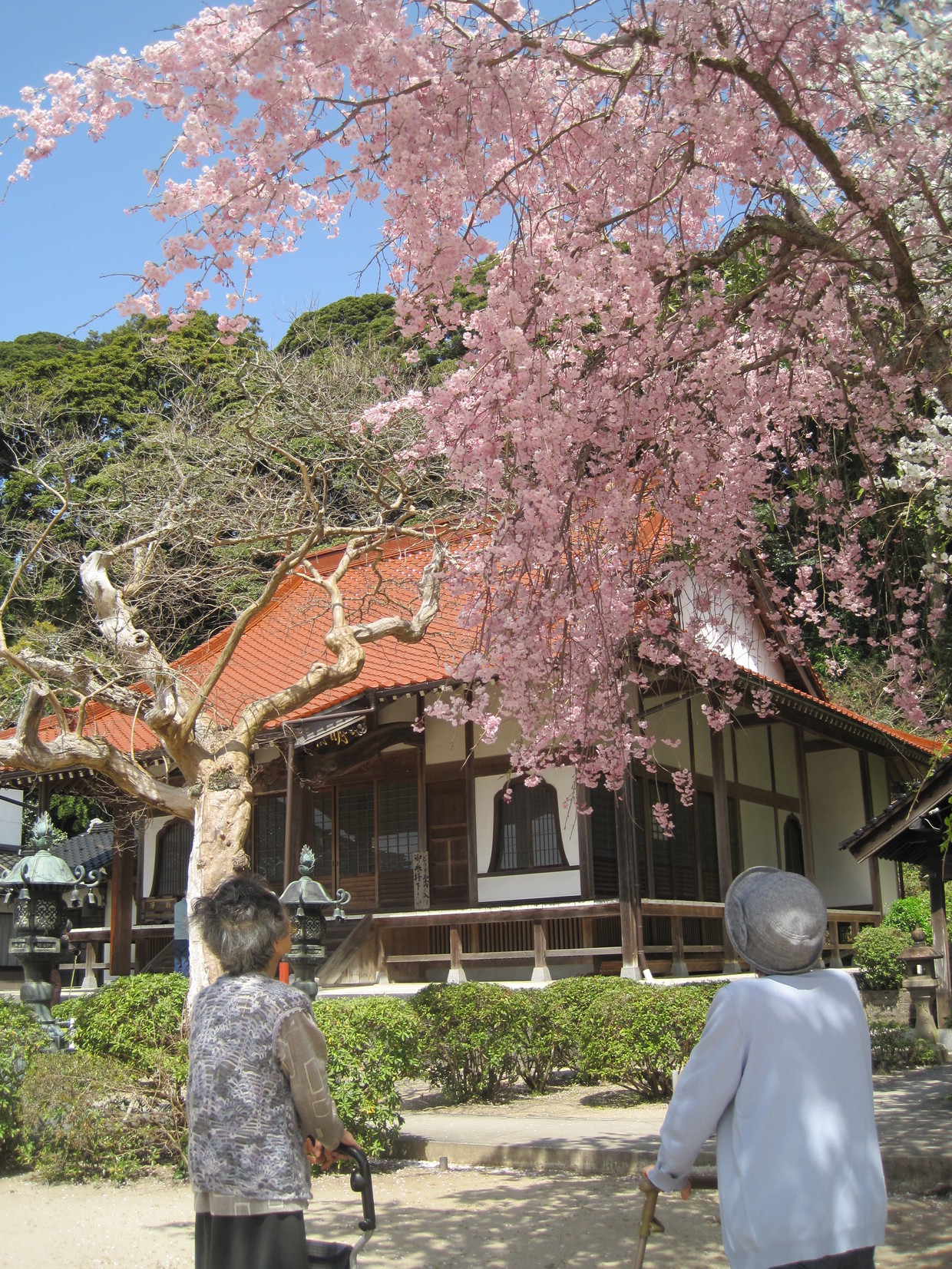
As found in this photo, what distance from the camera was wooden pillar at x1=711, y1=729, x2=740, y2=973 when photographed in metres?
14.8

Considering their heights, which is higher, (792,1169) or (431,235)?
(431,235)

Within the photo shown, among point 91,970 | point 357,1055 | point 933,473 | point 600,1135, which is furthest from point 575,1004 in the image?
point 91,970

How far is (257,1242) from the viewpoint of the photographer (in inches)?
108

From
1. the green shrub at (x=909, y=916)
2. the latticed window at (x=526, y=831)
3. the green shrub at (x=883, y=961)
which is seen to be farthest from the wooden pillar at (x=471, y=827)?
the green shrub at (x=909, y=916)

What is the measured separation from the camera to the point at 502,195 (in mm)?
5266

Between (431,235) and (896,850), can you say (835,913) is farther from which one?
(431,235)

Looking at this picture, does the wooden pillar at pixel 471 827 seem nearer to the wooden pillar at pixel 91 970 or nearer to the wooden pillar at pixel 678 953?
the wooden pillar at pixel 678 953

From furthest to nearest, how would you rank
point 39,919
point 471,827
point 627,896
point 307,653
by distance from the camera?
point 307,653 < point 471,827 < point 627,896 < point 39,919

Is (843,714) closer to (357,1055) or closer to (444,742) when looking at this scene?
(444,742)

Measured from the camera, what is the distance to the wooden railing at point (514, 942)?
1327 cm

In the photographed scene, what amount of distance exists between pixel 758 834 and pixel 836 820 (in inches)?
106

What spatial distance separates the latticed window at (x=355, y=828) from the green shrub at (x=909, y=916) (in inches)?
295

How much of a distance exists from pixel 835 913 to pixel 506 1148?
10.5 meters

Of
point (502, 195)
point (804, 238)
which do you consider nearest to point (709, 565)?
point (804, 238)
